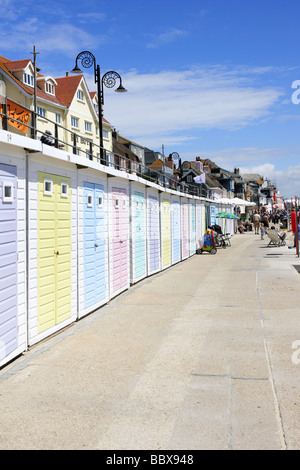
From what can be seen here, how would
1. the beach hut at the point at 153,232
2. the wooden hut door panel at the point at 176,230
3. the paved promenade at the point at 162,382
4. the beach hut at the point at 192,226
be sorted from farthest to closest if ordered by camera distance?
the beach hut at the point at 192,226 → the wooden hut door panel at the point at 176,230 → the beach hut at the point at 153,232 → the paved promenade at the point at 162,382

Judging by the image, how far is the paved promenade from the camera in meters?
4.37

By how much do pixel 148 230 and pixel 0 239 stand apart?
33.6ft

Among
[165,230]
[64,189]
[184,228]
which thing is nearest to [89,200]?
[64,189]

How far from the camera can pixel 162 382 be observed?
229 inches

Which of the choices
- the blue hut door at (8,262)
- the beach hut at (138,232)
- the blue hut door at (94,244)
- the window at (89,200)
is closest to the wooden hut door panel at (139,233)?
the beach hut at (138,232)

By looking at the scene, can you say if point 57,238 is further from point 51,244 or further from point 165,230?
point 165,230

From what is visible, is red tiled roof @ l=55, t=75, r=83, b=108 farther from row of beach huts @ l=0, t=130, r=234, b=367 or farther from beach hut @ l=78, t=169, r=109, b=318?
beach hut @ l=78, t=169, r=109, b=318

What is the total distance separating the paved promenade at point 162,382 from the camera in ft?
14.3

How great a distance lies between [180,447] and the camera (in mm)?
4125

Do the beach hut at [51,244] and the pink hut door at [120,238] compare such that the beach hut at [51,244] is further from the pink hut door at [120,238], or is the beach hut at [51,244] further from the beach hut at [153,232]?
the beach hut at [153,232]

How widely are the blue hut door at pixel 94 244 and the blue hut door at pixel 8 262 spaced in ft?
10.3

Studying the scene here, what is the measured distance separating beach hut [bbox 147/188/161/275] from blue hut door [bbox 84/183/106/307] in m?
5.43

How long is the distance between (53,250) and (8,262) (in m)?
1.68
